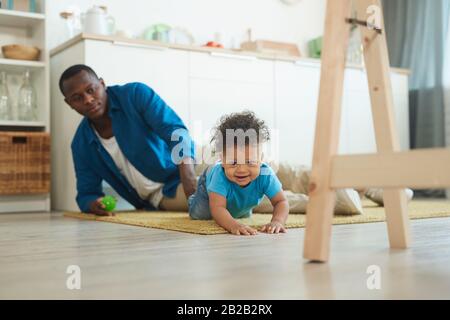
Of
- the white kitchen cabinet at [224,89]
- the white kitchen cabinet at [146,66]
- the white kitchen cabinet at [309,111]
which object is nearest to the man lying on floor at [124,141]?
the white kitchen cabinet at [146,66]

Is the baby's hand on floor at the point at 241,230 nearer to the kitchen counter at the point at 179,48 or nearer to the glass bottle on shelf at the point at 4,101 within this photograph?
the kitchen counter at the point at 179,48

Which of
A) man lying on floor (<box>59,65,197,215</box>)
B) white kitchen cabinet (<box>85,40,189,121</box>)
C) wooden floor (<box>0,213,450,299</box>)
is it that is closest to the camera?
wooden floor (<box>0,213,450,299</box>)

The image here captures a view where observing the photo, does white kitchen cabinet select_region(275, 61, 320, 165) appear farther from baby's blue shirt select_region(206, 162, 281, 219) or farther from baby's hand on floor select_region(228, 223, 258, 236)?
baby's hand on floor select_region(228, 223, 258, 236)

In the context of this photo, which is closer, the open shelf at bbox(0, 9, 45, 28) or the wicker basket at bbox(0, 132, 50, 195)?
the wicker basket at bbox(0, 132, 50, 195)

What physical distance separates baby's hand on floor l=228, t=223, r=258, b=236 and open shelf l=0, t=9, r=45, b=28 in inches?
78.0

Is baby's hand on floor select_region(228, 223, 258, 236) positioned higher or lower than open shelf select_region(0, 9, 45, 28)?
lower

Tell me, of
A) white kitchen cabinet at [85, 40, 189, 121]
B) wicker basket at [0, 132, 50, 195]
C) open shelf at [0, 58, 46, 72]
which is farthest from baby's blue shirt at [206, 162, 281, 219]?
open shelf at [0, 58, 46, 72]

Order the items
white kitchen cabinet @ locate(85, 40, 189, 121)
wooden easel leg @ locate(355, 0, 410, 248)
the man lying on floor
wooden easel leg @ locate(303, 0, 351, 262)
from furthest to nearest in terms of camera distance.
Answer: white kitchen cabinet @ locate(85, 40, 189, 121) < the man lying on floor < wooden easel leg @ locate(355, 0, 410, 248) < wooden easel leg @ locate(303, 0, 351, 262)

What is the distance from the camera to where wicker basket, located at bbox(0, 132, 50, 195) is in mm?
2732

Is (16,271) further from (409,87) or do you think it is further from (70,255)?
(409,87)

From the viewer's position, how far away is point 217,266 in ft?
3.11

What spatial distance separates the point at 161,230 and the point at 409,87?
2.78 meters

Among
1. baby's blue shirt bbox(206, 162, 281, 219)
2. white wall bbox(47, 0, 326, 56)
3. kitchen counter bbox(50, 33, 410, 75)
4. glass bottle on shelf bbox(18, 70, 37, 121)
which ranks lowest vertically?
baby's blue shirt bbox(206, 162, 281, 219)
